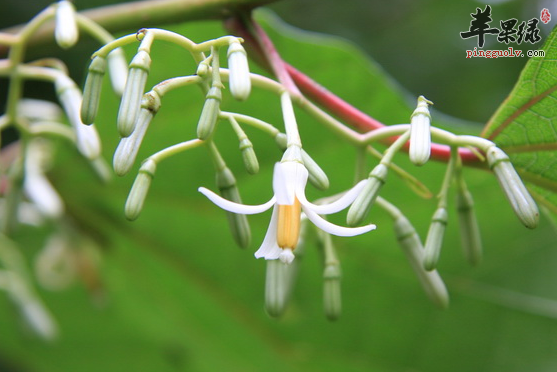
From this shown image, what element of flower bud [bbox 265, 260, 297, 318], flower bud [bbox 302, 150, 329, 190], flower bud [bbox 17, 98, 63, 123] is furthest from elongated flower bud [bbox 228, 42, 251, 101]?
flower bud [bbox 17, 98, 63, 123]

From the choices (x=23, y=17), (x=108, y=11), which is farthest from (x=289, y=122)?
(x=23, y=17)

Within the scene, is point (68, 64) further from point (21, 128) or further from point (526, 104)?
point (526, 104)

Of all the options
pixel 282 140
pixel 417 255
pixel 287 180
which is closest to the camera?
pixel 287 180

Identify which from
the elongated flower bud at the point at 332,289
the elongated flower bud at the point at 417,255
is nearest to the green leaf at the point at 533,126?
the elongated flower bud at the point at 417,255

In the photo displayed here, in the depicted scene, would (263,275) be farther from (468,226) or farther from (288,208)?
(288,208)

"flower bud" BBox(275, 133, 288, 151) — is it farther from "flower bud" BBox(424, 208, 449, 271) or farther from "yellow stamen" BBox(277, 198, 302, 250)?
"flower bud" BBox(424, 208, 449, 271)

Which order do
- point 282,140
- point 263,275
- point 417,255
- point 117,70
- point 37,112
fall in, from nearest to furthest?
1. point 282,140
2. point 417,255
3. point 117,70
4. point 37,112
5. point 263,275

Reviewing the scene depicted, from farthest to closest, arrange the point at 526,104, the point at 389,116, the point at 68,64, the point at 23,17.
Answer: the point at 23,17, the point at 68,64, the point at 389,116, the point at 526,104

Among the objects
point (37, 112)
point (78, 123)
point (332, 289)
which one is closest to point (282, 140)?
point (332, 289)
